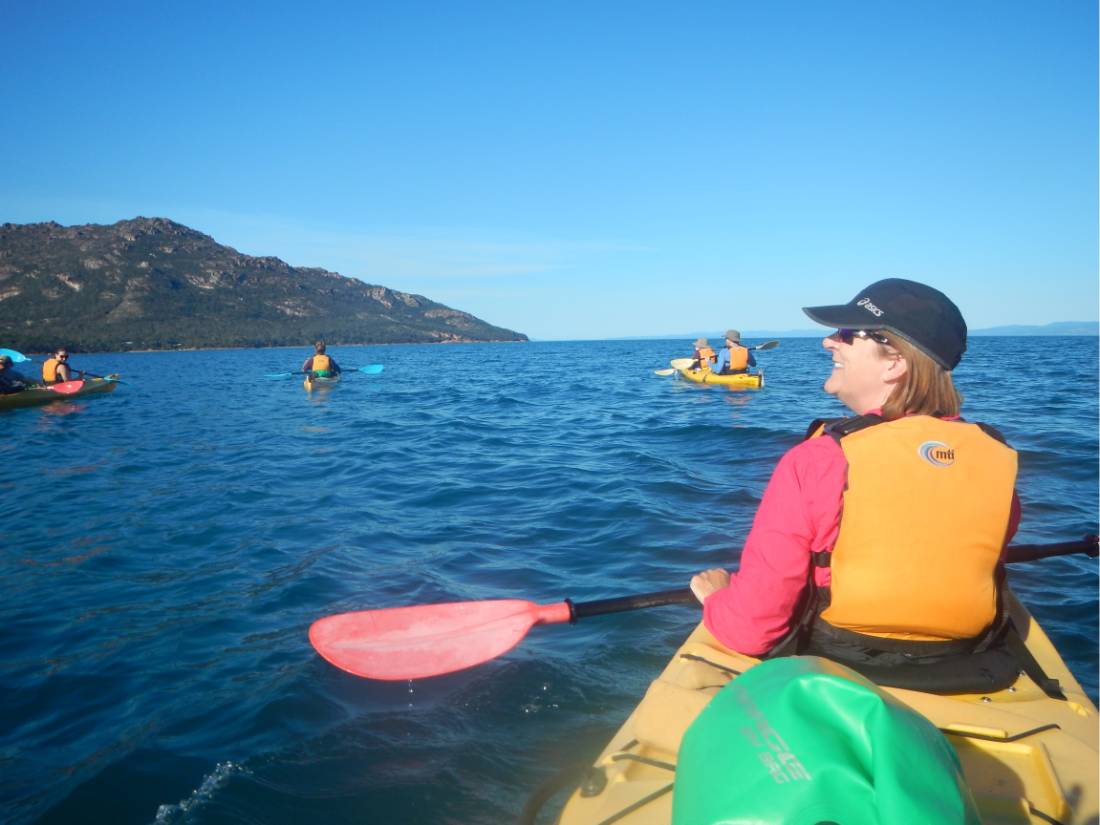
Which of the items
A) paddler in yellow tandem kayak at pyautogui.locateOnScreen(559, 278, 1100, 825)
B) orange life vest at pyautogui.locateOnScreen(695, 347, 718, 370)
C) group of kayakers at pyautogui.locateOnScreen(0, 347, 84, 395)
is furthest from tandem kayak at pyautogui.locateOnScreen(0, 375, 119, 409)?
paddler in yellow tandem kayak at pyautogui.locateOnScreen(559, 278, 1100, 825)

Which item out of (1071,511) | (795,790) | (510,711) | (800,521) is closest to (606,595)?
(510,711)

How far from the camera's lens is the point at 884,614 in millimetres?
2156

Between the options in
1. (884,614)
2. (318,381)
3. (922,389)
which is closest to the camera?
(884,614)

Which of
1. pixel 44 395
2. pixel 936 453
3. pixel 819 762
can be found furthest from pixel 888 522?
pixel 44 395

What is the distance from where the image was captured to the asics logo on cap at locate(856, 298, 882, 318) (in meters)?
2.30

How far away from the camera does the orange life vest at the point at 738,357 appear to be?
65.6 ft

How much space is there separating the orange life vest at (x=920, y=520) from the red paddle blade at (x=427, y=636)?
4.95 feet

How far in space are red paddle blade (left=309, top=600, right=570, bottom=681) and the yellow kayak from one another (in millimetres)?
903

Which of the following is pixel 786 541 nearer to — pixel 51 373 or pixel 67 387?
pixel 67 387

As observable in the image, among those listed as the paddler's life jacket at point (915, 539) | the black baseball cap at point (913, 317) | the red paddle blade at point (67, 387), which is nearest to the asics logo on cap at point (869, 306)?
the black baseball cap at point (913, 317)

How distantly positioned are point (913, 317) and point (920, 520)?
0.68 meters

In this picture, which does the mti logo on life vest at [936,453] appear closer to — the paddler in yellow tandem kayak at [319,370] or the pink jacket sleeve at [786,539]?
the pink jacket sleeve at [786,539]

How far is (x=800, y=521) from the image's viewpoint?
6.84 ft

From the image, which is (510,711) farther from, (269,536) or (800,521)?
(269,536)
